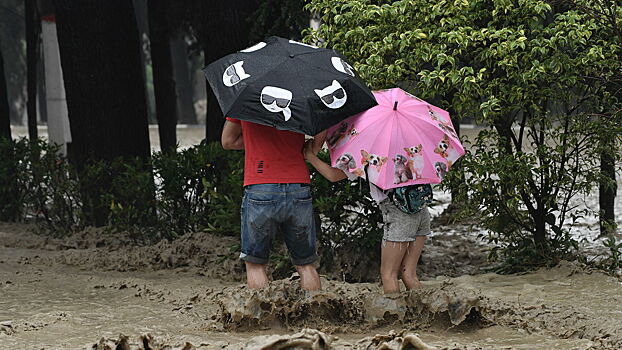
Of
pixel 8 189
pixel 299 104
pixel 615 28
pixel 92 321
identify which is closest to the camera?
pixel 299 104

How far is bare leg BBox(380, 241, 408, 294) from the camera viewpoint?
18.5 ft

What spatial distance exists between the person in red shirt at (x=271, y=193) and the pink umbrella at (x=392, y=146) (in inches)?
6.6

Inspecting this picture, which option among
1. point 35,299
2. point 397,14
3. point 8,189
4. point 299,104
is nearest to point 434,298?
point 299,104

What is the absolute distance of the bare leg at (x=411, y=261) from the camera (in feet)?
19.0

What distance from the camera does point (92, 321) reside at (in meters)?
5.94

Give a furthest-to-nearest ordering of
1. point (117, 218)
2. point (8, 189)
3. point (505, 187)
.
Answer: point (8, 189) < point (117, 218) < point (505, 187)

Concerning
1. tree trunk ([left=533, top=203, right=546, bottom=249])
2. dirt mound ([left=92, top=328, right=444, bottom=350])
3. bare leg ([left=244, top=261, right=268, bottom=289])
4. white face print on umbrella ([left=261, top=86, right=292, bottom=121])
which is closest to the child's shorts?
bare leg ([left=244, top=261, right=268, bottom=289])

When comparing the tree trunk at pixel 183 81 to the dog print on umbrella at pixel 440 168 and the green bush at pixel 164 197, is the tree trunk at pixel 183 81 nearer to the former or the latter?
the green bush at pixel 164 197

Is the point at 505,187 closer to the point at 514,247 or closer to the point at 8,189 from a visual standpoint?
the point at 514,247

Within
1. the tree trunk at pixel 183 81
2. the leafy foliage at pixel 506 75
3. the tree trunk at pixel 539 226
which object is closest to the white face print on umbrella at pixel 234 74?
the leafy foliage at pixel 506 75

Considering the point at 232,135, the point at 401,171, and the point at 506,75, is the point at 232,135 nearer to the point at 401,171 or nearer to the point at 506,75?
the point at 401,171

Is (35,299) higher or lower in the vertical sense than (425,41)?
lower

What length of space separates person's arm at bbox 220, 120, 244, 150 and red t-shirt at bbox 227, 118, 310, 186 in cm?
12

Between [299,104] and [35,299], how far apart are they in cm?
286
